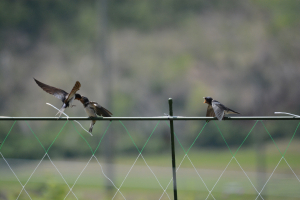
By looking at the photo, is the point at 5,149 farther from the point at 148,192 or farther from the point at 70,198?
the point at 148,192

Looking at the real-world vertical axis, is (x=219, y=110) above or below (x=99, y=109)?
above

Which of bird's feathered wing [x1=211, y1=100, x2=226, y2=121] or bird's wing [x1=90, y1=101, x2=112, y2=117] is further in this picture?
Result: bird's wing [x1=90, y1=101, x2=112, y2=117]

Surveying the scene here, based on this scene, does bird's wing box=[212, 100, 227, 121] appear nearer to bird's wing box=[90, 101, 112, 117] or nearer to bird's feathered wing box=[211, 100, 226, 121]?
bird's feathered wing box=[211, 100, 226, 121]

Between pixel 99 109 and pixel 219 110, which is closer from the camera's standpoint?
pixel 219 110

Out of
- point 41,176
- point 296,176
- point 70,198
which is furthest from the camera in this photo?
point 41,176

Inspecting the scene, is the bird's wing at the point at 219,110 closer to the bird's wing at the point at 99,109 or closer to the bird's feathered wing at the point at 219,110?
the bird's feathered wing at the point at 219,110

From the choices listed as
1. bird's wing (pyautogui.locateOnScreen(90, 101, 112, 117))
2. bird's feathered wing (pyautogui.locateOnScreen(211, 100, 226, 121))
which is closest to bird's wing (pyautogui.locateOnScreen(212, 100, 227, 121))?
bird's feathered wing (pyautogui.locateOnScreen(211, 100, 226, 121))

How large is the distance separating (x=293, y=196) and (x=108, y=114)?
48.8 inches

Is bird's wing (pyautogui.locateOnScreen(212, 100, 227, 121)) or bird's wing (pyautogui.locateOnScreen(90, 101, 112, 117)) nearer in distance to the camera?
Answer: bird's wing (pyautogui.locateOnScreen(212, 100, 227, 121))

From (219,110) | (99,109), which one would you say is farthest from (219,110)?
(99,109)

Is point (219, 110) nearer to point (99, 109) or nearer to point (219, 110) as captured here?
point (219, 110)

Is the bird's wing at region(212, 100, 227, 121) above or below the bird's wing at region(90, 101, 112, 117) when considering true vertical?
above

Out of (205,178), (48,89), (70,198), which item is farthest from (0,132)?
(205,178)

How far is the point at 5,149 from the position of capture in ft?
6.51
